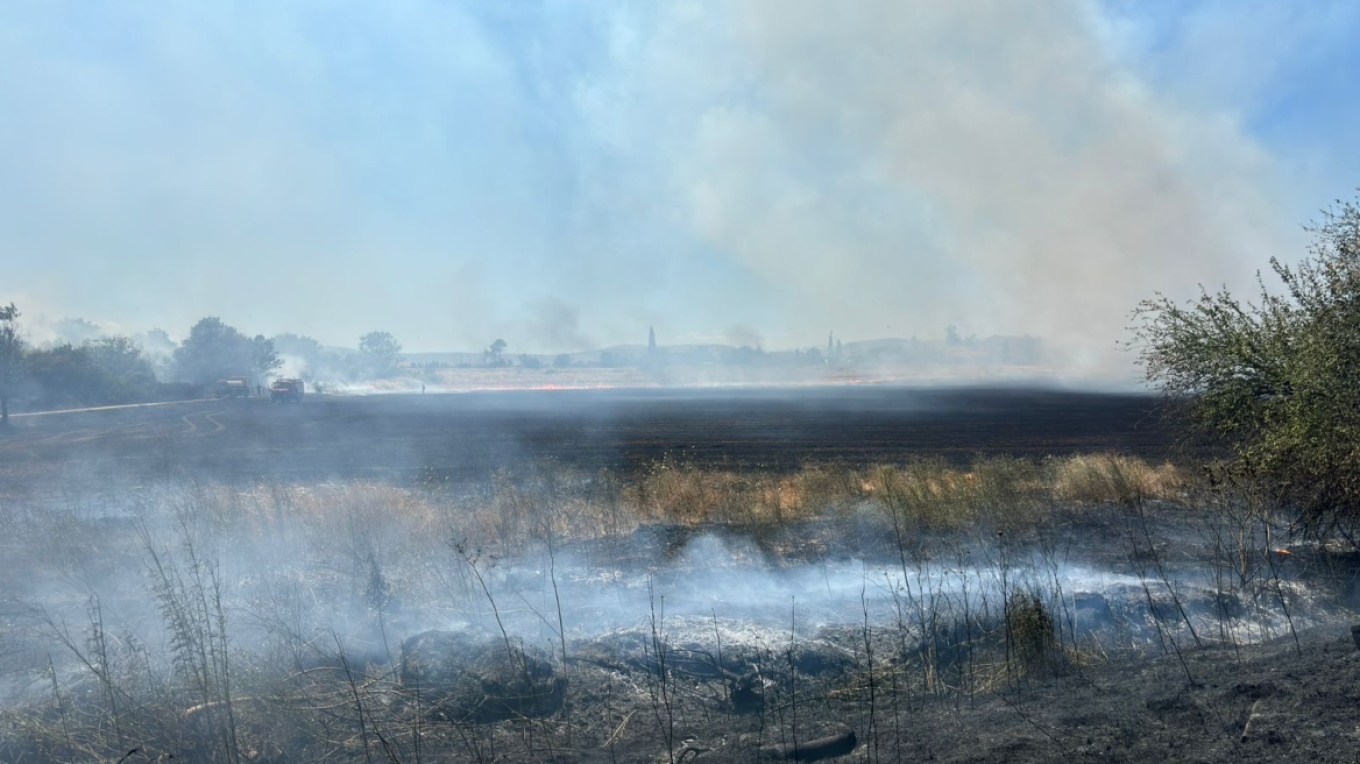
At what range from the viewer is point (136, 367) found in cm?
7294

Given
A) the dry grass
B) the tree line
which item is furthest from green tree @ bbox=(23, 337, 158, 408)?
the dry grass

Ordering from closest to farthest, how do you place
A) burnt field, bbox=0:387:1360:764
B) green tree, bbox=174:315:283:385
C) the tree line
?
1. burnt field, bbox=0:387:1360:764
2. the tree line
3. green tree, bbox=174:315:283:385

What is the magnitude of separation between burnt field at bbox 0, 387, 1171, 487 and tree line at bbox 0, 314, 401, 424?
4.90 metres

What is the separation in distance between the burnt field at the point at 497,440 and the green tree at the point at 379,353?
83177mm

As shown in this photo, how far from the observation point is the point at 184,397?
6769cm

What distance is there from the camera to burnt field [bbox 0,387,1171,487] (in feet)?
75.9

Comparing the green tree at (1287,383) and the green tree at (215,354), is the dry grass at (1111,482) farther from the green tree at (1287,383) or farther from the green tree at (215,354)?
the green tree at (215,354)

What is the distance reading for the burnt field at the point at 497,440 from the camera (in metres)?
23.1

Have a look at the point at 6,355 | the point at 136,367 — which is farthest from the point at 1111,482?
the point at 136,367

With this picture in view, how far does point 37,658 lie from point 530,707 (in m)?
5.02

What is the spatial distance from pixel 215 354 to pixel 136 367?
23.6m

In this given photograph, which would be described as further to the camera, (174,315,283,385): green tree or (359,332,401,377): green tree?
(359,332,401,377): green tree

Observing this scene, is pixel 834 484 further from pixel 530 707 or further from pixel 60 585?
pixel 60 585

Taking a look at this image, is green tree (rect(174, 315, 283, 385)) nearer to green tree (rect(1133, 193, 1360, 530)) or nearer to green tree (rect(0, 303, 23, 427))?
green tree (rect(0, 303, 23, 427))
